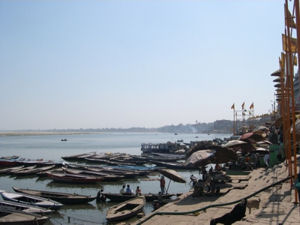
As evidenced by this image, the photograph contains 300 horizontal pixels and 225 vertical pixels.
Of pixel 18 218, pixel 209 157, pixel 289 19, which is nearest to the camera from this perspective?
pixel 289 19

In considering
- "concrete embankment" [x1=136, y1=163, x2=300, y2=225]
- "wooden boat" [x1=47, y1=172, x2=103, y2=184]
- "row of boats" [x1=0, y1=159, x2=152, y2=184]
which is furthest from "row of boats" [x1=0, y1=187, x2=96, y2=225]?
"row of boats" [x1=0, y1=159, x2=152, y2=184]

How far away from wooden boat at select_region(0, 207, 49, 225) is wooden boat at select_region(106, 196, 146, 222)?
11.1 ft

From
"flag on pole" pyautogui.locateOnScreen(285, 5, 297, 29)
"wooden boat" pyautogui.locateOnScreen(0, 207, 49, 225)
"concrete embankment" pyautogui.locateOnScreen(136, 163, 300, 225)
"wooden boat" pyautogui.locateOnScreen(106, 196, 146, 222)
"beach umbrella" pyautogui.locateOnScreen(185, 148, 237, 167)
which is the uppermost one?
"flag on pole" pyautogui.locateOnScreen(285, 5, 297, 29)

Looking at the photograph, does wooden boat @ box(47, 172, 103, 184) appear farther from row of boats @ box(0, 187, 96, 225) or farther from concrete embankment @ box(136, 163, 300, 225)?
concrete embankment @ box(136, 163, 300, 225)

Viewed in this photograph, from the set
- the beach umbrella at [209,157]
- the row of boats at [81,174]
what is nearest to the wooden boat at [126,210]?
the beach umbrella at [209,157]

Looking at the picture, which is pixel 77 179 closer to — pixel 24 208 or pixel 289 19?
pixel 24 208

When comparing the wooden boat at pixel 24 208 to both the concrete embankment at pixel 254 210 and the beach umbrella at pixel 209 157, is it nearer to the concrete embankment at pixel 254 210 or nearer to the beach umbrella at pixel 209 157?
the concrete embankment at pixel 254 210

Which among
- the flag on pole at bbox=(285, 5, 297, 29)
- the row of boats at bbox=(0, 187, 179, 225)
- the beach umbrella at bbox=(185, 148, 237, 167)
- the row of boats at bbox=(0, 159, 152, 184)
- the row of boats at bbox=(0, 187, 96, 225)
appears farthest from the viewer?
the row of boats at bbox=(0, 159, 152, 184)

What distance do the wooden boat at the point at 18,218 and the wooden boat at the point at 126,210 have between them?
134 inches

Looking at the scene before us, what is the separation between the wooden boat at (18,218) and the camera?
1545 centimetres

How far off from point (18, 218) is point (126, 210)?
563 cm

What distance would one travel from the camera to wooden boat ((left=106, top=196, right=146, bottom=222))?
670 inches

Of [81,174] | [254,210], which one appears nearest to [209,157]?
[254,210]

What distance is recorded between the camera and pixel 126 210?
18.4 metres
